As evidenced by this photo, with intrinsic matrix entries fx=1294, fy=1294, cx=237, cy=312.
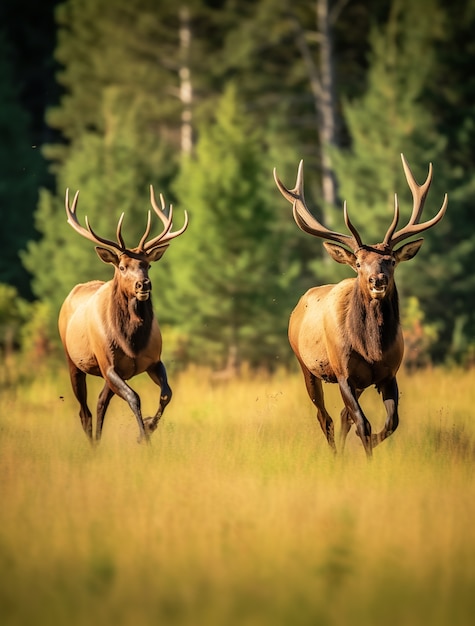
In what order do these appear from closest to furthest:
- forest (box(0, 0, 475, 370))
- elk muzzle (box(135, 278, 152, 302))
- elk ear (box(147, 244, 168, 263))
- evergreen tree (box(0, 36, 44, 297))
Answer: elk muzzle (box(135, 278, 152, 302)), elk ear (box(147, 244, 168, 263)), forest (box(0, 0, 475, 370)), evergreen tree (box(0, 36, 44, 297))

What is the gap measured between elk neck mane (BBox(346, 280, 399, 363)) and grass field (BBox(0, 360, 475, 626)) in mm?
753

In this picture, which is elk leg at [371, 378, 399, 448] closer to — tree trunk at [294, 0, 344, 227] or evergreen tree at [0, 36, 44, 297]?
tree trunk at [294, 0, 344, 227]

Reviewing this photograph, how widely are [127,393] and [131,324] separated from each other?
600 millimetres

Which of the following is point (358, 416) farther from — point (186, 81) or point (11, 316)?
point (186, 81)

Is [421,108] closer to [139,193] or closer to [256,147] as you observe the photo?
[256,147]

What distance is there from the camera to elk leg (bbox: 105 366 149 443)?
10.2m

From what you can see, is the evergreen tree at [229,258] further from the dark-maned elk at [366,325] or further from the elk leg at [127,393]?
the dark-maned elk at [366,325]

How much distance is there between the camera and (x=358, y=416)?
31.2ft

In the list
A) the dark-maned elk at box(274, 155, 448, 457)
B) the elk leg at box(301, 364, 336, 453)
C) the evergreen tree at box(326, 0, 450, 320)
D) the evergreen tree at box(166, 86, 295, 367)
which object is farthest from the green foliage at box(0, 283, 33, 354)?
the dark-maned elk at box(274, 155, 448, 457)

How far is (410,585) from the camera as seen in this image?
5.84 m

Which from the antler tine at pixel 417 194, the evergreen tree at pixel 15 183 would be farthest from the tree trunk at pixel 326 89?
the antler tine at pixel 417 194

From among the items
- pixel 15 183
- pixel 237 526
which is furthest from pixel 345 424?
pixel 15 183

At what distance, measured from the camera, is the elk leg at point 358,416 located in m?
9.40

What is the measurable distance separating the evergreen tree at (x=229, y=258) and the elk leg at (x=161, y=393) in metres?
9.23
